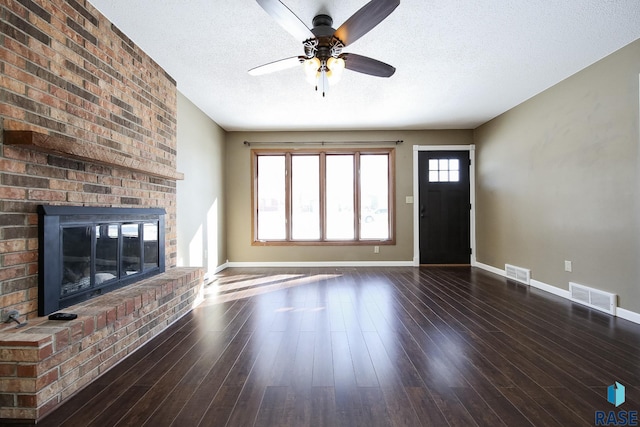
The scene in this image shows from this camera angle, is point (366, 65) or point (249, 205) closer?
point (366, 65)

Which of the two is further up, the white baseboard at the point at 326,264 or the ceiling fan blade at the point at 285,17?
the ceiling fan blade at the point at 285,17

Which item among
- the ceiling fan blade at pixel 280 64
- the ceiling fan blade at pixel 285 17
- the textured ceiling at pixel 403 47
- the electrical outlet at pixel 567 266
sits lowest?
the electrical outlet at pixel 567 266

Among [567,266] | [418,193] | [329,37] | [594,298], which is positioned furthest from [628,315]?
[329,37]

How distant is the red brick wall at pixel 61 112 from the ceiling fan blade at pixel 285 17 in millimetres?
1368

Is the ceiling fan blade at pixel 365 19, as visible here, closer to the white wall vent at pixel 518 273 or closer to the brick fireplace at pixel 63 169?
the brick fireplace at pixel 63 169

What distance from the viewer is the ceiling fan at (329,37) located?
1.94 m

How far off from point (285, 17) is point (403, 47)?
1357 mm

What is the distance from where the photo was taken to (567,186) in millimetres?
3660

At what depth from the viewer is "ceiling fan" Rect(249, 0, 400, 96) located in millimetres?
1939

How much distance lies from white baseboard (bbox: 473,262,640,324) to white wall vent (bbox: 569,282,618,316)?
6 centimetres

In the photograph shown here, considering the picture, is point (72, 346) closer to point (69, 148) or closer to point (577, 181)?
point (69, 148)

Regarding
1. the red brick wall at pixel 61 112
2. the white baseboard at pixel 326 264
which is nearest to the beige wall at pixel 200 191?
the white baseboard at pixel 326 264

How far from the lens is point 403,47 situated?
2896 millimetres

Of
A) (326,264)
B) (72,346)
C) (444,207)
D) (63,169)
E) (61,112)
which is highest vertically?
(61,112)
